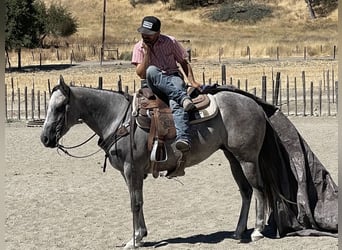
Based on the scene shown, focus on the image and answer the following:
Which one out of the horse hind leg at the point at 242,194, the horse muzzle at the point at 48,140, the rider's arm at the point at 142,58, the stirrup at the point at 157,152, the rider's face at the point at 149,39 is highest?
the rider's face at the point at 149,39

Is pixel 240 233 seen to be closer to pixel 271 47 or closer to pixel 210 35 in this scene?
pixel 271 47

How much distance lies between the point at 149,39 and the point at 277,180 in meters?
1.85

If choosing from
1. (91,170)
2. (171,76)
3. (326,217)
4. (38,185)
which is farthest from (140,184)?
(91,170)

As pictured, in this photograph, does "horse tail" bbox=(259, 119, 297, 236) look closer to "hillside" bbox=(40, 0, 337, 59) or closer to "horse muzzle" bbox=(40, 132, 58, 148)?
"horse muzzle" bbox=(40, 132, 58, 148)

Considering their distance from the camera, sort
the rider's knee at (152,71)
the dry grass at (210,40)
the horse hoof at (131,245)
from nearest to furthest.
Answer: the rider's knee at (152,71) < the horse hoof at (131,245) < the dry grass at (210,40)

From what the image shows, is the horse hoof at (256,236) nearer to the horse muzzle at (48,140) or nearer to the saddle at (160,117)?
the saddle at (160,117)

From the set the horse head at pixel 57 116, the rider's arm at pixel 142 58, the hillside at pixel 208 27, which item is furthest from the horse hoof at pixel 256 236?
the hillside at pixel 208 27

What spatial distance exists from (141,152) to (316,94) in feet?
61.7

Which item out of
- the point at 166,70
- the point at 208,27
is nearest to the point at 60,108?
the point at 166,70

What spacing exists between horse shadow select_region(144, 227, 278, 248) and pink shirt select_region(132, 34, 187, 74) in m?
1.74

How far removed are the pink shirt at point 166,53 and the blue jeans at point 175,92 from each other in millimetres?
101

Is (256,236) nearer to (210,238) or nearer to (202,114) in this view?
(210,238)

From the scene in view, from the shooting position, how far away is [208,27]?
6550 cm

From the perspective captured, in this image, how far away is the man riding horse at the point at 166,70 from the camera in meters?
6.23
